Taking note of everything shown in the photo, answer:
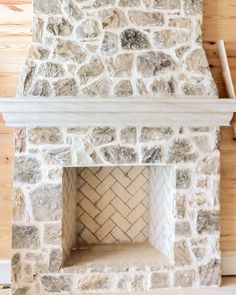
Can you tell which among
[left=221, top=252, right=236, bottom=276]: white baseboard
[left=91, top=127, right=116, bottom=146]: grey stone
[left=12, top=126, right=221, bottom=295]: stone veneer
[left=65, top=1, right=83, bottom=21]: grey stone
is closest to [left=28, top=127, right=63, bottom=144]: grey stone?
[left=12, top=126, right=221, bottom=295]: stone veneer

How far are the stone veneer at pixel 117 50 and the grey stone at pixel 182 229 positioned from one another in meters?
0.96

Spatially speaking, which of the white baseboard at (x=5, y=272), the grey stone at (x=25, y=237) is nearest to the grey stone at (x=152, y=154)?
the grey stone at (x=25, y=237)

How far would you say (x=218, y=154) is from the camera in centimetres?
292

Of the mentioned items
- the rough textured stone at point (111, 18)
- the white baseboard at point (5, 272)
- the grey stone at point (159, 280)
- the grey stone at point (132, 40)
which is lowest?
the grey stone at point (159, 280)

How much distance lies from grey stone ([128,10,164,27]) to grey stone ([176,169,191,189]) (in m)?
1.12

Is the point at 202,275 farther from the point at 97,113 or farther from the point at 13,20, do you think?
the point at 13,20

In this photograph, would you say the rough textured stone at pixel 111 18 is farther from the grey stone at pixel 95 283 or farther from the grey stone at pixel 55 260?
the grey stone at pixel 95 283

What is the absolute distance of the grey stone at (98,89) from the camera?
110 inches

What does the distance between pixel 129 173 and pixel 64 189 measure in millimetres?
764

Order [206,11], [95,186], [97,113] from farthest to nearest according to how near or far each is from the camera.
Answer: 1. [95,186]
2. [206,11]
3. [97,113]

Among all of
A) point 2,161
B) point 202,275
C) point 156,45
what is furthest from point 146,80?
point 202,275

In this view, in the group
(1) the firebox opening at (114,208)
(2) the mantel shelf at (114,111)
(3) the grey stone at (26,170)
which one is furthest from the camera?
(1) the firebox opening at (114,208)

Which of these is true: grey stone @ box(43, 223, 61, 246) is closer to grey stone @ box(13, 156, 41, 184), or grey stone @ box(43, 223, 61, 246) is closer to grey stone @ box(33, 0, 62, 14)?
grey stone @ box(13, 156, 41, 184)

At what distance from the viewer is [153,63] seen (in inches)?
113
